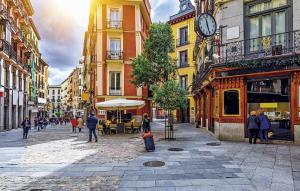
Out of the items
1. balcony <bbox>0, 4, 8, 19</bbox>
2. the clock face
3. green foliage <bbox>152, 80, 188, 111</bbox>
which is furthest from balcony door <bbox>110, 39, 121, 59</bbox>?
the clock face

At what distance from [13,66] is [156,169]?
28.8m

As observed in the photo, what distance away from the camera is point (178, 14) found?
40.5 m

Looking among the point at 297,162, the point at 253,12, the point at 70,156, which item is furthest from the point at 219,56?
the point at 70,156

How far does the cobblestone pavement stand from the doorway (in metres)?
1.54

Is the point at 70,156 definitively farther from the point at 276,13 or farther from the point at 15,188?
the point at 276,13

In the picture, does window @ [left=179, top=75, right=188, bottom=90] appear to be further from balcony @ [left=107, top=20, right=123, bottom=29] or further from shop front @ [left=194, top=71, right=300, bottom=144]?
shop front @ [left=194, top=71, right=300, bottom=144]

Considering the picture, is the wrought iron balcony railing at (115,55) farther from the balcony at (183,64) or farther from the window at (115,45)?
the balcony at (183,64)

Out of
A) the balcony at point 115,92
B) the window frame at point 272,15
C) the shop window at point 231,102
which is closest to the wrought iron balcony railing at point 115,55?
the balcony at point 115,92

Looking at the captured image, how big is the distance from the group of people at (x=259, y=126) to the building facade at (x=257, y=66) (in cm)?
43

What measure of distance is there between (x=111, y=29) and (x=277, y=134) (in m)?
20.7

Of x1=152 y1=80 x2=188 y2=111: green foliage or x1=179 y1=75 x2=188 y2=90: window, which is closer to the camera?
x1=152 y1=80 x2=188 y2=111: green foliage

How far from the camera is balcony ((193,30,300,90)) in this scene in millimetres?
14180

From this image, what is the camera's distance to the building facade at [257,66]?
565 inches

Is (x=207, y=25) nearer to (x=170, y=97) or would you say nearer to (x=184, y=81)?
(x=170, y=97)
